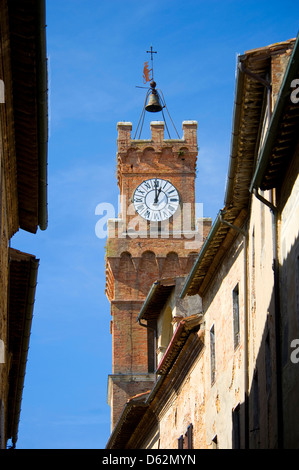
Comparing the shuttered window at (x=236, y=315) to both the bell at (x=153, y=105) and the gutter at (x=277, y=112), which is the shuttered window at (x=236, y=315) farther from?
the bell at (x=153, y=105)

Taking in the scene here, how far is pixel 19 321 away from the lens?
78.2ft

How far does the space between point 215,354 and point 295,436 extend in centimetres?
987

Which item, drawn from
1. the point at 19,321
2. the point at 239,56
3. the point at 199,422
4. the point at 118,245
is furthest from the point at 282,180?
the point at 118,245

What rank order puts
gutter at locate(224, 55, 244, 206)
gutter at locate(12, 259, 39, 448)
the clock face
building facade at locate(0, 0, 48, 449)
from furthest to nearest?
the clock face < gutter at locate(12, 259, 39, 448) < gutter at locate(224, 55, 244, 206) < building facade at locate(0, 0, 48, 449)

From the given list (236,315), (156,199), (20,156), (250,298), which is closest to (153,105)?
(156,199)

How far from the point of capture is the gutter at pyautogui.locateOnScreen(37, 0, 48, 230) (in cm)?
1423

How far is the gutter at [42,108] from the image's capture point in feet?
46.7

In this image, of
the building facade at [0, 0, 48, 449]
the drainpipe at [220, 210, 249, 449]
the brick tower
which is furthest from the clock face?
the drainpipe at [220, 210, 249, 449]

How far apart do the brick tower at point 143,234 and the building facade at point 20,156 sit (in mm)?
27192

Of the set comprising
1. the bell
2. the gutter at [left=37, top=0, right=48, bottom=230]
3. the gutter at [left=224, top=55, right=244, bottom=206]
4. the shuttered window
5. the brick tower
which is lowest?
the shuttered window

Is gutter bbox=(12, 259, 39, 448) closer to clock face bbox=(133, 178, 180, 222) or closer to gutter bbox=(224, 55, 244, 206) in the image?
gutter bbox=(224, 55, 244, 206)

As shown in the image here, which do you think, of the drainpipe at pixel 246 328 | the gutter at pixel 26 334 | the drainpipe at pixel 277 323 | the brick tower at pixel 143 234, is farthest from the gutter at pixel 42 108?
the brick tower at pixel 143 234

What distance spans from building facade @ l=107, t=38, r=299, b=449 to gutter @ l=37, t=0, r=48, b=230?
116 inches
